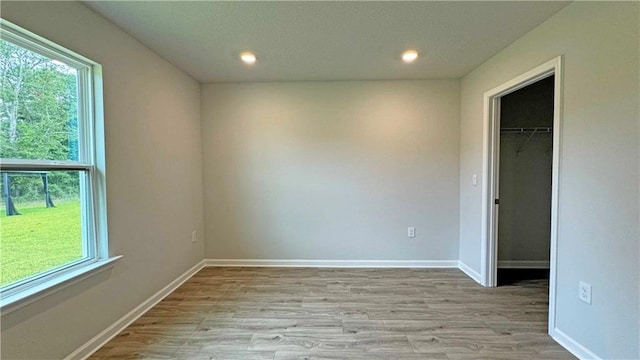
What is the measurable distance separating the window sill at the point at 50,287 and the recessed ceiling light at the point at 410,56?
301cm

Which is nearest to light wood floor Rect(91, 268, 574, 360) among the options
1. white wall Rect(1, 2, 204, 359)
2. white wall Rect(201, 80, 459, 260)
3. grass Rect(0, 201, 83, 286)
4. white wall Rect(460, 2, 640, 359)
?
white wall Rect(1, 2, 204, 359)

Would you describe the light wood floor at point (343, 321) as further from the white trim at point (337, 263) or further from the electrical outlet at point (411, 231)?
the electrical outlet at point (411, 231)

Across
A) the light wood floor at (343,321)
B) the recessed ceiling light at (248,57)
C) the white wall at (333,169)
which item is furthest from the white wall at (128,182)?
the recessed ceiling light at (248,57)

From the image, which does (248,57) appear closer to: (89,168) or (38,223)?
(89,168)

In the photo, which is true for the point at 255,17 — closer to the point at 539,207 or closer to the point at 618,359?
the point at 618,359

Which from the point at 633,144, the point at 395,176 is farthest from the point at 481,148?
the point at 633,144

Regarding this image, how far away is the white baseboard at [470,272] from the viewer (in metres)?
3.22

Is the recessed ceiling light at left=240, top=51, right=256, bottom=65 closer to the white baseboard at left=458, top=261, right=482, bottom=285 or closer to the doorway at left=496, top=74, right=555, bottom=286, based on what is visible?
the doorway at left=496, top=74, right=555, bottom=286

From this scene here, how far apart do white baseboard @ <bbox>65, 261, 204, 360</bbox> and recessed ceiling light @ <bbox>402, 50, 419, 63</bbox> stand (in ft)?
10.7

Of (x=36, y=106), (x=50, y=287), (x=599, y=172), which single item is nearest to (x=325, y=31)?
(x=36, y=106)

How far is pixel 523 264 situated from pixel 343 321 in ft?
8.86

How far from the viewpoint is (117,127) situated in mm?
2277

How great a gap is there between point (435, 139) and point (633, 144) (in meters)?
2.12

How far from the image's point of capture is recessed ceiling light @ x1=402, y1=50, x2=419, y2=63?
2777 millimetres
